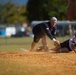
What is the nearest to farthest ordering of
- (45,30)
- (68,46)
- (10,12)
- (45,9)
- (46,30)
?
(68,46)
(46,30)
(45,30)
(45,9)
(10,12)

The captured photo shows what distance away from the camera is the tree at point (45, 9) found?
67.3 meters

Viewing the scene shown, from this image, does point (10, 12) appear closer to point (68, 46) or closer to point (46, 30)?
point (46, 30)

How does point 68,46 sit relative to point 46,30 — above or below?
below

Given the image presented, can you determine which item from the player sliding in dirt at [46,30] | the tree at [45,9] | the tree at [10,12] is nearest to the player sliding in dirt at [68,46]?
the player sliding in dirt at [46,30]

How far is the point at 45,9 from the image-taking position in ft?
252

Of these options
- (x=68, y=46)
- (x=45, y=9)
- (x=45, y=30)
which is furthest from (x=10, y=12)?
(x=68, y=46)

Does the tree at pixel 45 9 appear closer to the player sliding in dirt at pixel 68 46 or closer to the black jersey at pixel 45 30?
the black jersey at pixel 45 30

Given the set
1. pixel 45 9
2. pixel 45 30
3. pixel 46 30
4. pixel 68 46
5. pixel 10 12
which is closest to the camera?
pixel 68 46

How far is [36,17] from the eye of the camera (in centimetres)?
8275

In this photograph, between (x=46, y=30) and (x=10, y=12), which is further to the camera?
(x=10, y=12)

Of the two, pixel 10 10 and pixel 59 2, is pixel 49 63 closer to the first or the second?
pixel 59 2

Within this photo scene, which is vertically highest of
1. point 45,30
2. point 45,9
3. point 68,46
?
point 45,30

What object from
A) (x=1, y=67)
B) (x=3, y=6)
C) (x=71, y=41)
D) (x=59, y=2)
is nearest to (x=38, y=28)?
(x=71, y=41)

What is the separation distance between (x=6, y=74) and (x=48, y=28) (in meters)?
6.66
